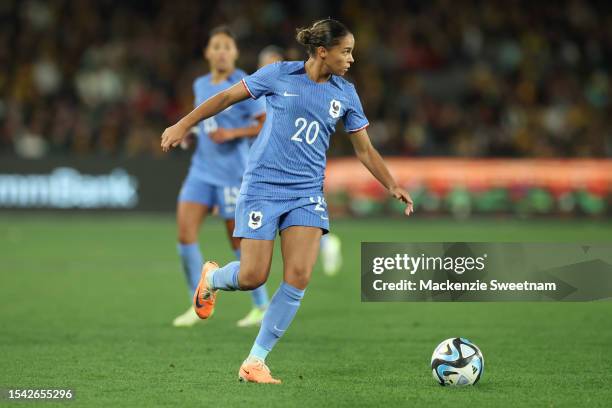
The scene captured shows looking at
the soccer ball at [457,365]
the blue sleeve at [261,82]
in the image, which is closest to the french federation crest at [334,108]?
the blue sleeve at [261,82]

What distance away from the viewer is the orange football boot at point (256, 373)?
6727 millimetres

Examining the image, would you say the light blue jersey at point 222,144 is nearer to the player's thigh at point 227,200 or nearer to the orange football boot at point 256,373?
the player's thigh at point 227,200

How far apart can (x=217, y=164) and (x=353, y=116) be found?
2954 mm

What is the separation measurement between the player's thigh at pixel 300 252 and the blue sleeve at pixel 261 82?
0.86 m

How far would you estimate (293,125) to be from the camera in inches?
268

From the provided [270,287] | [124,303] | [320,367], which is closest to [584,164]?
[270,287]

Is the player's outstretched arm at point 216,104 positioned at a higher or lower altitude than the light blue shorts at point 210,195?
higher

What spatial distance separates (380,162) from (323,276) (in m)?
6.75

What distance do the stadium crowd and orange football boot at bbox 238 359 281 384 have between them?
50.8 ft

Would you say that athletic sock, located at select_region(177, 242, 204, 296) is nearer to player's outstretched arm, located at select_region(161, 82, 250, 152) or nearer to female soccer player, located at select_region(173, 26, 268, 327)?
female soccer player, located at select_region(173, 26, 268, 327)

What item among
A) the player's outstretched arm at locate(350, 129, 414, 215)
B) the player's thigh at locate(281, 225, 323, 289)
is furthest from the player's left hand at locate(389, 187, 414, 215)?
the player's thigh at locate(281, 225, 323, 289)

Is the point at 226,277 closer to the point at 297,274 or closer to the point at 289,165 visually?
the point at 297,274

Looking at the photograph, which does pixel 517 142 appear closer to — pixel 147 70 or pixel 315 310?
pixel 147 70

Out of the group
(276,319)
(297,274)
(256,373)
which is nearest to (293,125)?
(297,274)
